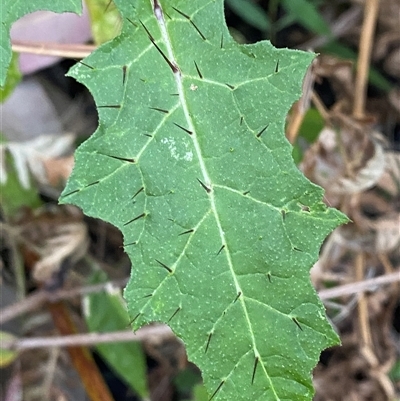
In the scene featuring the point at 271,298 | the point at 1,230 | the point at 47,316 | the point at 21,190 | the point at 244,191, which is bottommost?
the point at 47,316

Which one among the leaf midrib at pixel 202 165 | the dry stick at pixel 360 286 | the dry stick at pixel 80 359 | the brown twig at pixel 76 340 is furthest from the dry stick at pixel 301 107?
the dry stick at pixel 80 359

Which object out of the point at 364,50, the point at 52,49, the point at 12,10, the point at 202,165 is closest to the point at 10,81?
the point at 52,49

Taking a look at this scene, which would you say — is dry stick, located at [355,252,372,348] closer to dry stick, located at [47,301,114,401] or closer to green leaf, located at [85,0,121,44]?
dry stick, located at [47,301,114,401]

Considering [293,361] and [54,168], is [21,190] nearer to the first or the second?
[54,168]

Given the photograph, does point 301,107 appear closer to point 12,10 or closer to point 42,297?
point 12,10

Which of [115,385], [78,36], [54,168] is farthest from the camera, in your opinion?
[115,385]

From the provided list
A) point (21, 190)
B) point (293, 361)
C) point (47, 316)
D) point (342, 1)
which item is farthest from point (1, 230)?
point (342, 1)

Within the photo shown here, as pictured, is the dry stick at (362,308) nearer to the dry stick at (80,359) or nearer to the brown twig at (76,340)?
the brown twig at (76,340)

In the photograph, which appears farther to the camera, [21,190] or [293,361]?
[21,190]
